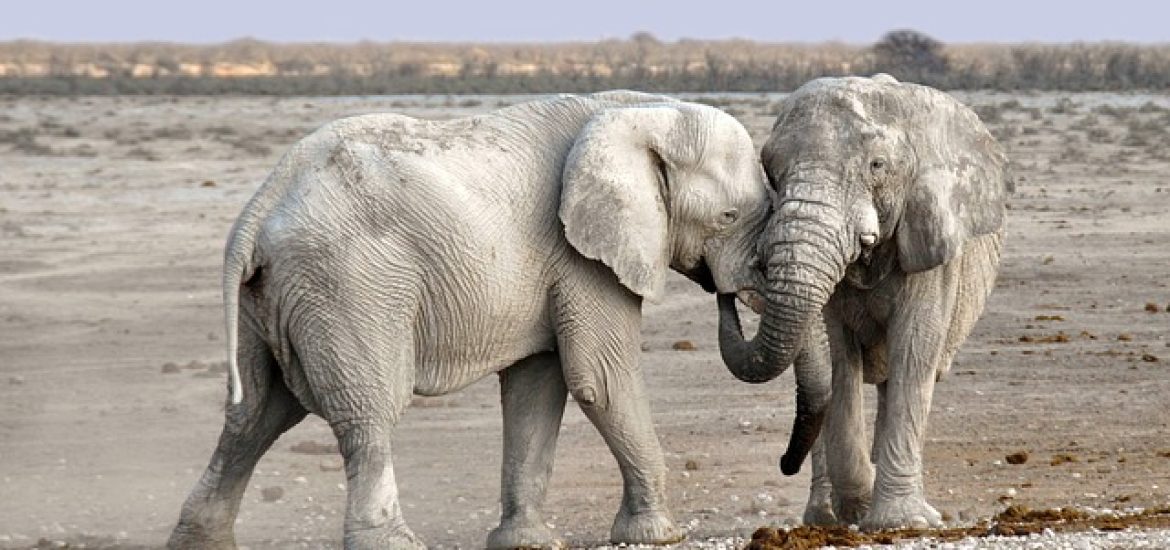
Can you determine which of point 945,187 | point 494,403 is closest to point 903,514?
point 945,187

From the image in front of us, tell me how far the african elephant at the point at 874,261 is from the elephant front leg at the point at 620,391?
16.2 inches

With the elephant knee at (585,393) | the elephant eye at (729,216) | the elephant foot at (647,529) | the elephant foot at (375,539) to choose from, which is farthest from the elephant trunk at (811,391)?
the elephant foot at (375,539)

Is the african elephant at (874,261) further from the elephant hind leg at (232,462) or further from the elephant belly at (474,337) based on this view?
the elephant hind leg at (232,462)

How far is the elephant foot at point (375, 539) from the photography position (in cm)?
897

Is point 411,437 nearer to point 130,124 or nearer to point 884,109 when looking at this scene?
point 884,109

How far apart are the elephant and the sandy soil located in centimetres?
78

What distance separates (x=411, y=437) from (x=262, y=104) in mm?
32493

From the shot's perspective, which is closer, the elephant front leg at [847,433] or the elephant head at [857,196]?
the elephant head at [857,196]

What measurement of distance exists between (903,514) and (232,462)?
2.45 meters

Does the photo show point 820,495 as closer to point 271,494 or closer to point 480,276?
point 480,276

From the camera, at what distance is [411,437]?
40.9ft

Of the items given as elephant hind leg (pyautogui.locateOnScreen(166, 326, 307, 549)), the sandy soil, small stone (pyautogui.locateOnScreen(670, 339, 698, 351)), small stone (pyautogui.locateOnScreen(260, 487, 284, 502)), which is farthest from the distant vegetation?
elephant hind leg (pyautogui.locateOnScreen(166, 326, 307, 549))

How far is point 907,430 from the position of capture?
967 cm

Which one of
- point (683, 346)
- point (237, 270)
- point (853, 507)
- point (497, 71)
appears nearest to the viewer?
point (237, 270)
